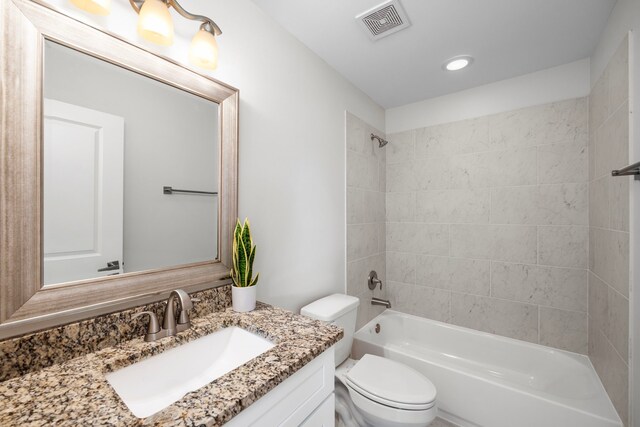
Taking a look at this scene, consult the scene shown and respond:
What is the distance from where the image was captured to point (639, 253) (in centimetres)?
115

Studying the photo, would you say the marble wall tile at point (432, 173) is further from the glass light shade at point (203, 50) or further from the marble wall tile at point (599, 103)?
the glass light shade at point (203, 50)

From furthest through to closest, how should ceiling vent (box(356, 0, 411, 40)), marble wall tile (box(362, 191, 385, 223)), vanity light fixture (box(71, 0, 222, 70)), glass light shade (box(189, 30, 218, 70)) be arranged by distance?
marble wall tile (box(362, 191, 385, 223)) → ceiling vent (box(356, 0, 411, 40)) → glass light shade (box(189, 30, 218, 70)) → vanity light fixture (box(71, 0, 222, 70))

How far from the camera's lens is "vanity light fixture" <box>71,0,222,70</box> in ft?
2.60

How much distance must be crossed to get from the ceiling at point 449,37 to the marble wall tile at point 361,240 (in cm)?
117

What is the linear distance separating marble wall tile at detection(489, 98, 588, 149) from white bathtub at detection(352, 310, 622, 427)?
1.49 meters

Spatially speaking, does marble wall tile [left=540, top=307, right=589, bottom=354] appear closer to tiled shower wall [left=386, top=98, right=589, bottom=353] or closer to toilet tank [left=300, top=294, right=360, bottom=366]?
tiled shower wall [left=386, top=98, right=589, bottom=353]

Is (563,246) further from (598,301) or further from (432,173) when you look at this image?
(432,173)

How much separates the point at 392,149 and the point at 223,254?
1988 millimetres

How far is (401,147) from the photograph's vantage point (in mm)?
2543

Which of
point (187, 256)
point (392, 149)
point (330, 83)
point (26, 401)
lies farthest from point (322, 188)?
point (26, 401)

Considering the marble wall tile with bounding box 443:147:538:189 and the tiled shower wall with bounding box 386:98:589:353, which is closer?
the tiled shower wall with bounding box 386:98:589:353

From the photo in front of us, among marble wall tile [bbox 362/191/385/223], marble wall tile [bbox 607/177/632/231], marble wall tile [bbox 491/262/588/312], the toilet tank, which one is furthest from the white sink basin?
marble wall tile [bbox 491/262/588/312]

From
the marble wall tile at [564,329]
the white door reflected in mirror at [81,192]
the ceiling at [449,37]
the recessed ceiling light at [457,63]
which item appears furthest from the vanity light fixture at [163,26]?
the marble wall tile at [564,329]

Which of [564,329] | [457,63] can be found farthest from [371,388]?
[457,63]
